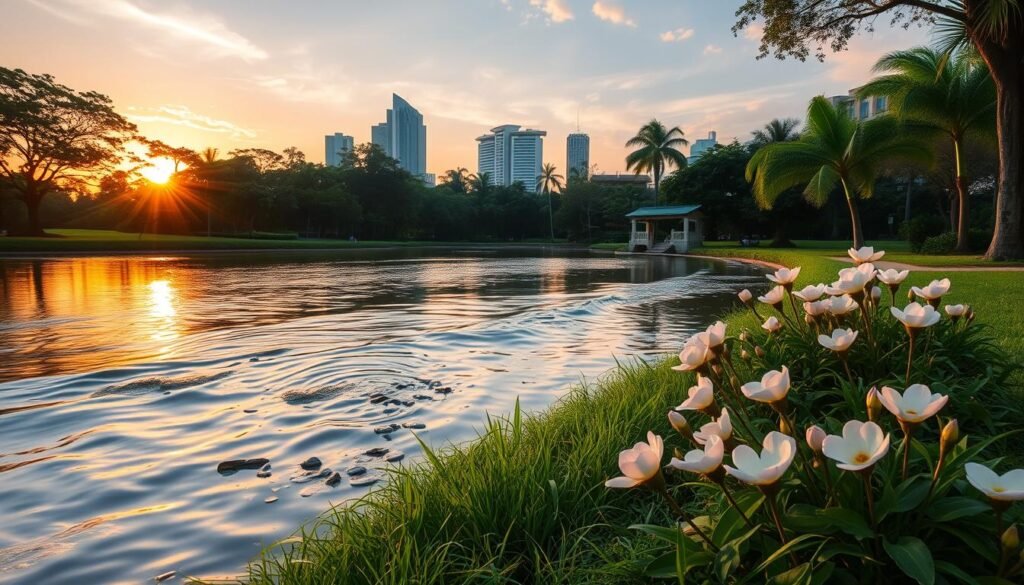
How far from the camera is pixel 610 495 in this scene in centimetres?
220

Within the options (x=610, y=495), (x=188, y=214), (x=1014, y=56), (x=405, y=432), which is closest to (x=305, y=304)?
(x=405, y=432)

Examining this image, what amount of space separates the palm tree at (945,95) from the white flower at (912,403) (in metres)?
20.1

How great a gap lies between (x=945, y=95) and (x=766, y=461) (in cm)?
2143

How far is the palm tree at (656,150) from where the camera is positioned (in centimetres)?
4166

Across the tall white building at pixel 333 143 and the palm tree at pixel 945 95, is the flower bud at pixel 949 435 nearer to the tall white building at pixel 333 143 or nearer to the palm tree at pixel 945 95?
the palm tree at pixel 945 95

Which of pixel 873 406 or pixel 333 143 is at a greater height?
pixel 333 143

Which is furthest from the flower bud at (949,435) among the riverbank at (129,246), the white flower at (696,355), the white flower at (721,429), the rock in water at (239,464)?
the riverbank at (129,246)

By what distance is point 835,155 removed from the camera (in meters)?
20.2

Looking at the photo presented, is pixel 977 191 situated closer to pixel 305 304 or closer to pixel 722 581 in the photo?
pixel 305 304

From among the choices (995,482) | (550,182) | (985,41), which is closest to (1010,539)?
(995,482)

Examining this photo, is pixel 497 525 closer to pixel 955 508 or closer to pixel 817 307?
pixel 955 508

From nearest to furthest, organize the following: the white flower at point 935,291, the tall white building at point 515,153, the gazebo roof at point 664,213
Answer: the white flower at point 935,291 < the gazebo roof at point 664,213 < the tall white building at point 515,153

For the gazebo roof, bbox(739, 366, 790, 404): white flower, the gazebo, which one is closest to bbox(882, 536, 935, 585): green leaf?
bbox(739, 366, 790, 404): white flower

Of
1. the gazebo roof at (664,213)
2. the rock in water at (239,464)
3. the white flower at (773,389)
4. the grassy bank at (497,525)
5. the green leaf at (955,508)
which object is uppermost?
the gazebo roof at (664,213)
